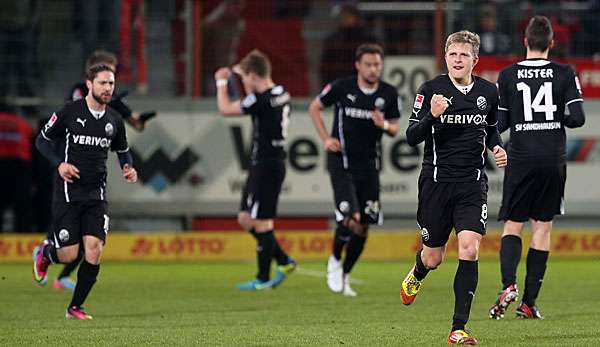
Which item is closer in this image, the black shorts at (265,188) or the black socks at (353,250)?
the black socks at (353,250)

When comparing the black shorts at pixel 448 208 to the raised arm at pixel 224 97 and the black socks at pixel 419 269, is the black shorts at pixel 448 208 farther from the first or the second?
the raised arm at pixel 224 97

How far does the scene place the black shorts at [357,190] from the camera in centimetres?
1341

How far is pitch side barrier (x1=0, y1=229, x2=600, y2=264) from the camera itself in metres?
17.8

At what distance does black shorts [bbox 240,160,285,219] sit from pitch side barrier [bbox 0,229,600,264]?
3.66 m

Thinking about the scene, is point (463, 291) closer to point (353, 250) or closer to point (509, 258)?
point (509, 258)

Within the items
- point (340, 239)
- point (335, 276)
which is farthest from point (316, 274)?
point (335, 276)

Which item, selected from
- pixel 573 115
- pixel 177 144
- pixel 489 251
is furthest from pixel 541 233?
pixel 177 144

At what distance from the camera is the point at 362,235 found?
13.5m

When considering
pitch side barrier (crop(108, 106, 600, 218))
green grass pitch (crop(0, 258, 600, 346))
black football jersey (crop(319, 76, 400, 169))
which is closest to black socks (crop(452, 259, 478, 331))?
green grass pitch (crop(0, 258, 600, 346))

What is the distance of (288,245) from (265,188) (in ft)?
12.8

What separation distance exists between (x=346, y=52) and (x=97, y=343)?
9.93 m

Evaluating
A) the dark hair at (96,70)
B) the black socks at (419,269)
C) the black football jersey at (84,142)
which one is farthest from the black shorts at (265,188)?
the black socks at (419,269)

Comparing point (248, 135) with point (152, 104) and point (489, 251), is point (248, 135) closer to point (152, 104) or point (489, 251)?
point (152, 104)

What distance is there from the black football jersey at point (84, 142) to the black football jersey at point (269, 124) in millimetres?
2824
